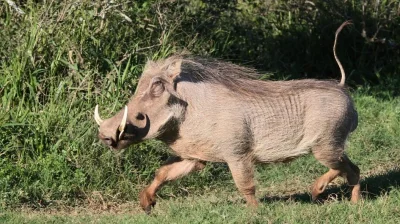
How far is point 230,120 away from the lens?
5.89m

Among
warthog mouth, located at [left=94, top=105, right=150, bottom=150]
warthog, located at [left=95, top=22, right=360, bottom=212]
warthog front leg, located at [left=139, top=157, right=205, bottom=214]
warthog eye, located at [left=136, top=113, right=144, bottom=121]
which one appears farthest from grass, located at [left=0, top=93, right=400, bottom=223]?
warthog eye, located at [left=136, top=113, right=144, bottom=121]

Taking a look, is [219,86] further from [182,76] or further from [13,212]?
[13,212]

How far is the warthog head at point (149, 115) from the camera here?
18.9 feet

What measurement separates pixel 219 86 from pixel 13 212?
1.72 meters

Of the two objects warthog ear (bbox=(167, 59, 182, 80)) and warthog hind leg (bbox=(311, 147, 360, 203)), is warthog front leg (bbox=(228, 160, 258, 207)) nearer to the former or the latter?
warthog hind leg (bbox=(311, 147, 360, 203))

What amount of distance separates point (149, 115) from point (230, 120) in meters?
0.55

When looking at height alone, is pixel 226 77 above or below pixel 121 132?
above

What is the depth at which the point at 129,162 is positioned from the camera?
22.6ft

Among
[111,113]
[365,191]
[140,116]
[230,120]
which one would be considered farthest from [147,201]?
[365,191]

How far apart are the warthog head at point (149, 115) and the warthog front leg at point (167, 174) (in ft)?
0.84

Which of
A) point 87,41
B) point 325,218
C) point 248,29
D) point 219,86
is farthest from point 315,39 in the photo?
point 325,218

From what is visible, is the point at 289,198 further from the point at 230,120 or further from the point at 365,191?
the point at 230,120

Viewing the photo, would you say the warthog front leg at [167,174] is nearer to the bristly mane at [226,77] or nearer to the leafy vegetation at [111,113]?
the leafy vegetation at [111,113]

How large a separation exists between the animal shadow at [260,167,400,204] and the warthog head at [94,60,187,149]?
0.99 metres
